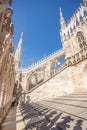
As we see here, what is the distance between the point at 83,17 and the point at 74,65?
802 cm

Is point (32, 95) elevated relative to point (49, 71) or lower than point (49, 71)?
lower

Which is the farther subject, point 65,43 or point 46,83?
point 65,43

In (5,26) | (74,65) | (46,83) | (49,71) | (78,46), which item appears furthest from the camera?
(49,71)

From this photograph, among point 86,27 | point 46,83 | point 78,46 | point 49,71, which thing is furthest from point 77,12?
point 46,83

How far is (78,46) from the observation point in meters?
19.9

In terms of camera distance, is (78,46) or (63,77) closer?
(63,77)

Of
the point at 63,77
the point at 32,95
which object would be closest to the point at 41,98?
the point at 32,95

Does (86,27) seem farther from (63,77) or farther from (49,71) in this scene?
(49,71)

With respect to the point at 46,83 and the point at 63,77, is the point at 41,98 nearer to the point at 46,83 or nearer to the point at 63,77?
the point at 46,83

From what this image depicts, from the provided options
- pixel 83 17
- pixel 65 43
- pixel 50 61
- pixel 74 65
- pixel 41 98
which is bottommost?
pixel 41 98

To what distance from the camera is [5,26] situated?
4156mm

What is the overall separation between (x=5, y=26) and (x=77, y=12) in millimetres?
21044

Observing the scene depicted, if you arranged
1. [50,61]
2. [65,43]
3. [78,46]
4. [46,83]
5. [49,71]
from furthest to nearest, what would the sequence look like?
[50,61] → [49,71] → [65,43] → [78,46] → [46,83]

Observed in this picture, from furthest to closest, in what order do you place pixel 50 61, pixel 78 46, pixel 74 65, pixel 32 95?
pixel 50 61 → pixel 78 46 → pixel 74 65 → pixel 32 95
